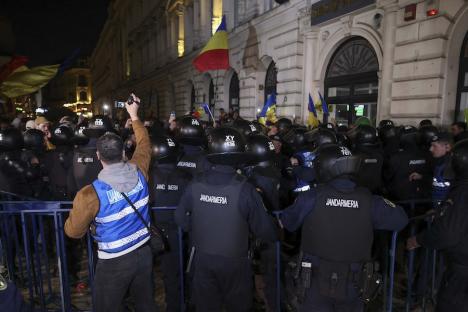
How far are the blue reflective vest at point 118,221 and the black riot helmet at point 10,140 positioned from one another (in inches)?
123

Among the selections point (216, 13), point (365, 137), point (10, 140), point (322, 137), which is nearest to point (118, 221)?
point (10, 140)

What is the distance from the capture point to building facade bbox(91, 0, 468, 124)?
27.2 feet

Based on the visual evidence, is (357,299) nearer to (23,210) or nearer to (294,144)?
(23,210)

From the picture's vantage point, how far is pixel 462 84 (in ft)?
27.3

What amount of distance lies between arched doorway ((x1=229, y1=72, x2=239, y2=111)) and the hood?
1603 cm

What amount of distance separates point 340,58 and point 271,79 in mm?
4253

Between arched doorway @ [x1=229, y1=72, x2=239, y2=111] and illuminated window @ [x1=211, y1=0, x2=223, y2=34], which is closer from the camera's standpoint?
arched doorway @ [x1=229, y1=72, x2=239, y2=111]

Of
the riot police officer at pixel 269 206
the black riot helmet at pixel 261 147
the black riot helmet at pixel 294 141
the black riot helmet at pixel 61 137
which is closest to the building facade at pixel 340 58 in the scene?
the black riot helmet at pixel 294 141

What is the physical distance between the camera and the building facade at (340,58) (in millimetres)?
8305

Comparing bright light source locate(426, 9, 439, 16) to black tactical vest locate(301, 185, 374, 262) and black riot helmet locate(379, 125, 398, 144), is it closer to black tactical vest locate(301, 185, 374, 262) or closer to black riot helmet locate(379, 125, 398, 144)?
black riot helmet locate(379, 125, 398, 144)

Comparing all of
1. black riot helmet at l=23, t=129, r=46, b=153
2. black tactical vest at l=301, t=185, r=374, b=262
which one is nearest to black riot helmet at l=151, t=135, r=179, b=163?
black tactical vest at l=301, t=185, r=374, b=262

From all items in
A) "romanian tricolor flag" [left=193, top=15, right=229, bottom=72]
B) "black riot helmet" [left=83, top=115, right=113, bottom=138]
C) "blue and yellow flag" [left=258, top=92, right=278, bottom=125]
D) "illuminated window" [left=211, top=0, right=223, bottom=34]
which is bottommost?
"black riot helmet" [left=83, top=115, right=113, bottom=138]

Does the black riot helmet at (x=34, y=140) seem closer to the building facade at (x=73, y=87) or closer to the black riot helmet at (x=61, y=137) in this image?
the black riot helmet at (x=61, y=137)

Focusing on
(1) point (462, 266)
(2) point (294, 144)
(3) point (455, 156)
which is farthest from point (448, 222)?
(2) point (294, 144)
